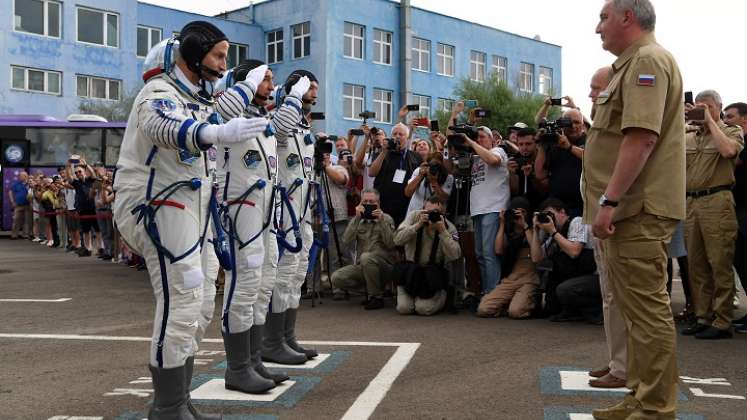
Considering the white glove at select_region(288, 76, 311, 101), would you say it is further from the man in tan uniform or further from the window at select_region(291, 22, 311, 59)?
the window at select_region(291, 22, 311, 59)

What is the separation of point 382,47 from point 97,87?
48.7 feet

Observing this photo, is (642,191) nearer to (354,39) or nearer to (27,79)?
(27,79)

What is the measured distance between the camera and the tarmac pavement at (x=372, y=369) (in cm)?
487

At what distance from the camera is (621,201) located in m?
4.28

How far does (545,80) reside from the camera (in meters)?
53.0

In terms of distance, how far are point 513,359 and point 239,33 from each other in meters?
39.5

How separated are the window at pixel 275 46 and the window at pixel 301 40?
1615 millimetres

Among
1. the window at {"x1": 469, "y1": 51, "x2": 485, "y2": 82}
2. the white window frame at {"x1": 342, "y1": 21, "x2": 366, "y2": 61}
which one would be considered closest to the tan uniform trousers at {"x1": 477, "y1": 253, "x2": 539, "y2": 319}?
the white window frame at {"x1": 342, "y1": 21, "x2": 366, "y2": 61}

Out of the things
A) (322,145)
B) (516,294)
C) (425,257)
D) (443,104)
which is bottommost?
(516,294)

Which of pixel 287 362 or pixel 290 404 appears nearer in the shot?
pixel 290 404

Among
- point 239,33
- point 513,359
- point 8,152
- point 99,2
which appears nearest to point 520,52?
point 239,33

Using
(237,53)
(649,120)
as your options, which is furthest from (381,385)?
(237,53)

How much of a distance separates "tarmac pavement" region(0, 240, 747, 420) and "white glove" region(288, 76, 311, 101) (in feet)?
6.64

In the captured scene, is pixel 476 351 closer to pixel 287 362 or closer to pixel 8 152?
pixel 287 362
